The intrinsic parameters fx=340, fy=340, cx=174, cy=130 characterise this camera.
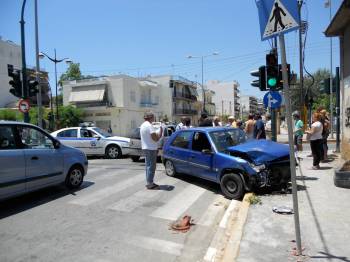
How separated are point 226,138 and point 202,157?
83 cm

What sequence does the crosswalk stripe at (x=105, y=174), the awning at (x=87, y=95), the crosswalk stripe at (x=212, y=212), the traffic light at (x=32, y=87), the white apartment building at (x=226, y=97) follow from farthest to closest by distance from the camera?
the white apartment building at (x=226, y=97) < the awning at (x=87, y=95) < the traffic light at (x=32, y=87) < the crosswalk stripe at (x=105, y=174) < the crosswalk stripe at (x=212, y=212)

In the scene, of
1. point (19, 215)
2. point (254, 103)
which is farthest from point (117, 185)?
point (254, 103)

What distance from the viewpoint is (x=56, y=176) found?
7676 mm

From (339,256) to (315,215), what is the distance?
1681 millimetres

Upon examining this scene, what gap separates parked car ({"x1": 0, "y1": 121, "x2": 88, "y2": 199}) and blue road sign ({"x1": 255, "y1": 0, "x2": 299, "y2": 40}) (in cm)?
500

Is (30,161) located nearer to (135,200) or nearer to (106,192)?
(106,192)

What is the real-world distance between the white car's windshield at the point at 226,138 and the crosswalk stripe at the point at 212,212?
126 centimetres

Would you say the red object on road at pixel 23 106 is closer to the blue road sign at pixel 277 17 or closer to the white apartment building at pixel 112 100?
the blue road sign at pixel 277 17

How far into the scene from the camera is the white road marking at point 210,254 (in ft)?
14.2

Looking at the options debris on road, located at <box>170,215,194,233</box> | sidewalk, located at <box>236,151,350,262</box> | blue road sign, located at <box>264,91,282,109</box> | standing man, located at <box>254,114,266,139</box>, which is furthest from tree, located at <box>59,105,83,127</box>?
debris on road, located at <box>170,215,194,233</box>

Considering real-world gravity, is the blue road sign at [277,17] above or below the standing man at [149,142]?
above

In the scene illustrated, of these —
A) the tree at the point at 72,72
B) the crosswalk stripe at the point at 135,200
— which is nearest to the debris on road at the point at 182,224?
the crosswalk stripe at the point at 135,200

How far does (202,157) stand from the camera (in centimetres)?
834

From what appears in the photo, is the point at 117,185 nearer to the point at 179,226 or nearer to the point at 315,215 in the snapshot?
the point at 179,226
